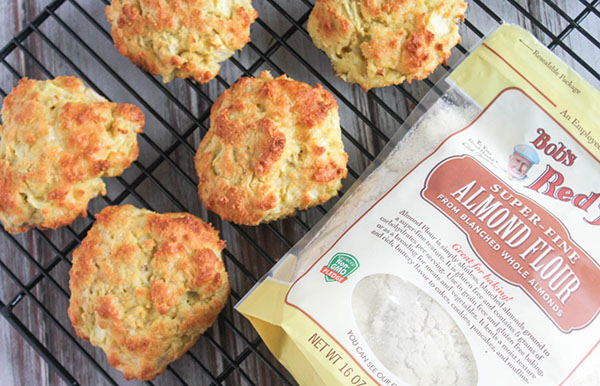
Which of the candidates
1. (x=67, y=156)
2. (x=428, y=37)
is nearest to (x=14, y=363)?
(x=67, y=156)

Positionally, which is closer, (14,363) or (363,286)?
(363,286)

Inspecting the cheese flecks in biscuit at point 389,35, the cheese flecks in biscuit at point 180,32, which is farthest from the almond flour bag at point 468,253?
the cheese flecks in biscuit at point 180,32

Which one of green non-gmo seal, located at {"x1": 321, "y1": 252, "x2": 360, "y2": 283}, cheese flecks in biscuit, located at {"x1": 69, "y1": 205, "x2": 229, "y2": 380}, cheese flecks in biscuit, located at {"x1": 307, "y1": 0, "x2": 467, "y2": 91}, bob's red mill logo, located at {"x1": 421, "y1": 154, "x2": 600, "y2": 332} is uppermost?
cheese flecks in biscuit, located at {"x1": 307, "y1": 0, "x2": 467, "y2": 91}

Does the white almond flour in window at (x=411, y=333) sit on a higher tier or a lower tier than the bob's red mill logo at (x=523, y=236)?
lower

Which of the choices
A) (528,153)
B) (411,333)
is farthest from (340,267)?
(528,153)

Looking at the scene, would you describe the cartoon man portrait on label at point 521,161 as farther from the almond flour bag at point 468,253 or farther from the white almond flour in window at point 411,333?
the white almond flour in window at point 411,333

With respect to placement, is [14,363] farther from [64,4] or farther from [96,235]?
[64,4]

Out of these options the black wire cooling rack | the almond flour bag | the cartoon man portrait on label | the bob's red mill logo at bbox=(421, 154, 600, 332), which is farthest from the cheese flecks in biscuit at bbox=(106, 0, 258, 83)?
the cartoon man portrait on label

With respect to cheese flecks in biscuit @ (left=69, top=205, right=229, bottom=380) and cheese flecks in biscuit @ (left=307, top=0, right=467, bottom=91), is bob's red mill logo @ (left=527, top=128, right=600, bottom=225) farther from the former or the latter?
cheese flecks in biscuit @ (left=69, top=205, right=229, bottom=380)
